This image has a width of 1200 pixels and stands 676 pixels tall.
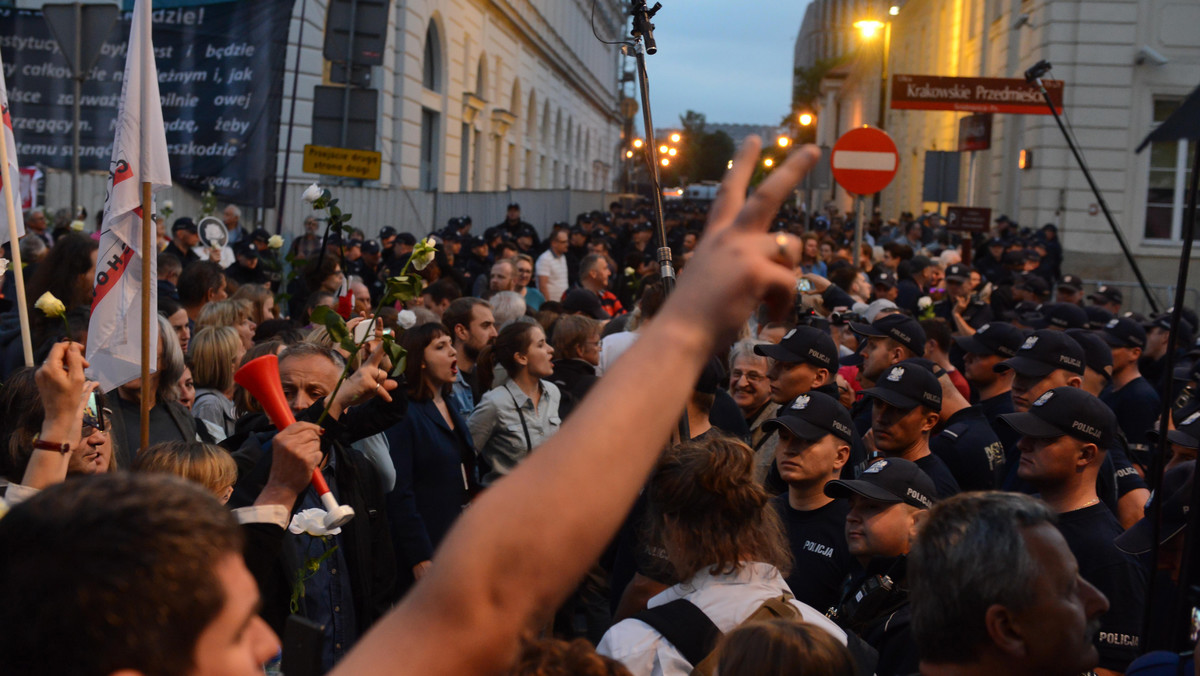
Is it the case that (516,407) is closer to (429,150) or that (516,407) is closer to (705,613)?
(705,613)

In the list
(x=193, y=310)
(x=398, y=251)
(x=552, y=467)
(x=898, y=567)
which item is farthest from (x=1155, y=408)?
(x=398, y=251)

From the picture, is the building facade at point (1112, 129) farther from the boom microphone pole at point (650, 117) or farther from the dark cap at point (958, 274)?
the boom microphone pole at point (650, 117)

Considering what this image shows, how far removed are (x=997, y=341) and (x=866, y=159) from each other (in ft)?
15.4

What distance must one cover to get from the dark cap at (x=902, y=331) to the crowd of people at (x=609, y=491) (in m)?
0.02

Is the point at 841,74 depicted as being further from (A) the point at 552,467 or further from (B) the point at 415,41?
(A) the point at 552,467

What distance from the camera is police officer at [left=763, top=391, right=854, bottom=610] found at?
13.8 feet

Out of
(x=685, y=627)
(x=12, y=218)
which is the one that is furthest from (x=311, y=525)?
(x=12, y=218)

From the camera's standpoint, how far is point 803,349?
619 centimetres

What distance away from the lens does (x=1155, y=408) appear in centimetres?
709

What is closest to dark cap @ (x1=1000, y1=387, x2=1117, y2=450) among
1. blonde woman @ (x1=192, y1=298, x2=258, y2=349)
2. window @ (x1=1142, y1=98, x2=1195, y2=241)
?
blonde woman @ (x1=192, y1=298, x2=258, y2=349)

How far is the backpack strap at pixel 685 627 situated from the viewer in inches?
118

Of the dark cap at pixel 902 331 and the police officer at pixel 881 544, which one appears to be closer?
the police officer at pixel 881 544

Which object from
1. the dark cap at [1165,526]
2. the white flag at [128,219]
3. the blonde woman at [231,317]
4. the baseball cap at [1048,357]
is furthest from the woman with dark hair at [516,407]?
the dark cap at [1165,526]

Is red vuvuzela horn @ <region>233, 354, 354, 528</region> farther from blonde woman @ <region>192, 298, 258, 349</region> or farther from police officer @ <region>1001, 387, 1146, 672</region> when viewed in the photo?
blonde woman @ <region>192, 298, 258, 349</region>
